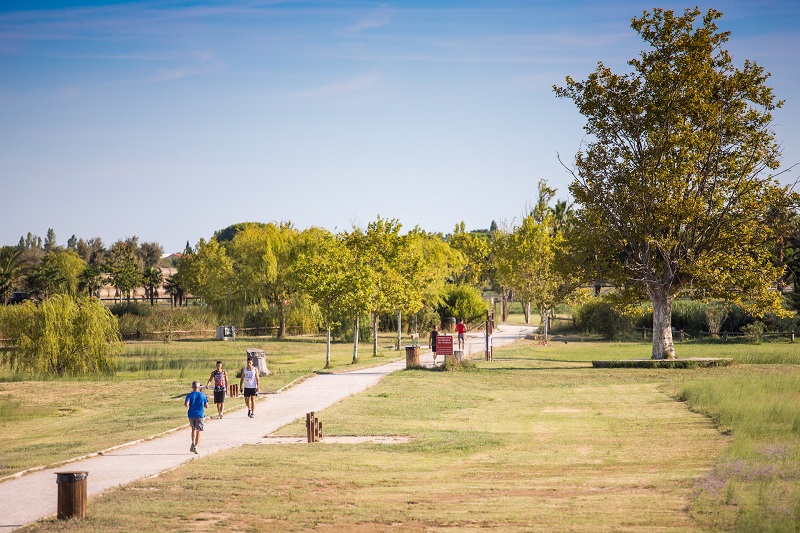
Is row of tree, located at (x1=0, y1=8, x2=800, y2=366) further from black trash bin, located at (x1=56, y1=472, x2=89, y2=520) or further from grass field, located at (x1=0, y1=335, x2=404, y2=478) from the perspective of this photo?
black trash bin, located at (x1=56, y1=472, x2=89, y2=520)

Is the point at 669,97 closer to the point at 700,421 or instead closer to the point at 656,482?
the point at 700,421

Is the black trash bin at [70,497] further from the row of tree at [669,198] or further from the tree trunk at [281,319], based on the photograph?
the tree trunk at [281,319]

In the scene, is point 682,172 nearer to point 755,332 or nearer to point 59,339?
point 755,332

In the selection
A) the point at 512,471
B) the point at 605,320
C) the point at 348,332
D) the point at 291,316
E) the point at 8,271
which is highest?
the point at 8,271

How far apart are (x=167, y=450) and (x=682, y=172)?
33.0m

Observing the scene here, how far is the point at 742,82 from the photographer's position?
4569cm

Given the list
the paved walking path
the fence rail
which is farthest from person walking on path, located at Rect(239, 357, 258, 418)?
the fence rail

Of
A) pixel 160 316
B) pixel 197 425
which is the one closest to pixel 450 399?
pixel 197 425

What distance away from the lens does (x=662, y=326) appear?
47062 mm

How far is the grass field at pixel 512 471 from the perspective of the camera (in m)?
13.6

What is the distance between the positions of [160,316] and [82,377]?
4284cm

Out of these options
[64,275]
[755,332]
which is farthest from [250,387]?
[64,275]

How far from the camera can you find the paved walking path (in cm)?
1489

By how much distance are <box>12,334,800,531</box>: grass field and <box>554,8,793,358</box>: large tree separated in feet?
48.1
